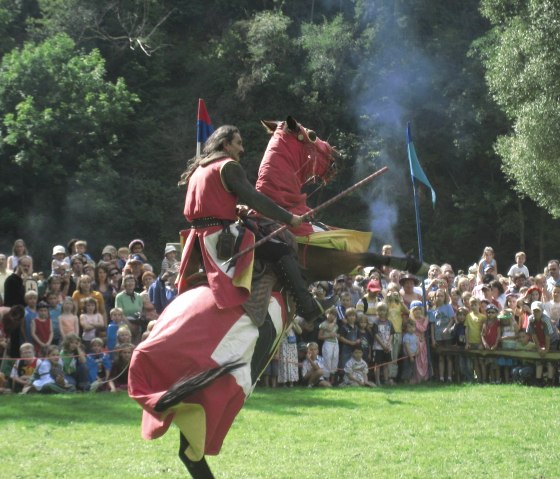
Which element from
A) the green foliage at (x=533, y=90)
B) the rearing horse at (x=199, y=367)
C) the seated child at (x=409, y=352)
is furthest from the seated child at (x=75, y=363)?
the green foliage at (x=533, y=90)

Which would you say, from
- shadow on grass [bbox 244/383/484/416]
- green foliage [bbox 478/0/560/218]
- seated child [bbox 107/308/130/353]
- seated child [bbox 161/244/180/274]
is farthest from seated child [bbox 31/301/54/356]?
green foliage [bbox 478/0/560/218]

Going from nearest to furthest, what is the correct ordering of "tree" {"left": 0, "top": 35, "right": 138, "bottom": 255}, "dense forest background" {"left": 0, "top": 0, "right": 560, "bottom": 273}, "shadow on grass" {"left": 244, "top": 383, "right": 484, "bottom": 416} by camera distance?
"shadow on grass" {"left": 244, "top": 383, "right": 484, "bottom": 416}, "tree" {"left": 0, "top": 35, "right": 138, "bottom": 255}, "dense forest background" {"left": 0, "top": 0, "right": 560, "bottom": 273}

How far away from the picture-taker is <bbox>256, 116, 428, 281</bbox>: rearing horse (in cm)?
813

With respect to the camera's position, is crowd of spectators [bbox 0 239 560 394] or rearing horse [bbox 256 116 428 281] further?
crowd of spectators [bbox 0 239 560 394]

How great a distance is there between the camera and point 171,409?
7.23 m

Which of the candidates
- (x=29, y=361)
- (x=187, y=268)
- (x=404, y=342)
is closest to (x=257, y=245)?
(x=187, y=268)

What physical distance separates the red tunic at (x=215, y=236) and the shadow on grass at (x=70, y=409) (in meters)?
4.38

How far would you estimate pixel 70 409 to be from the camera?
40.9 ft

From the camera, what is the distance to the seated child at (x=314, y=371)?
15.0 metres

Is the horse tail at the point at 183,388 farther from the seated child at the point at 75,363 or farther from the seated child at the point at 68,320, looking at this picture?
the seated child at the point at 68,320

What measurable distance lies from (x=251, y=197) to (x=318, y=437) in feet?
12.7

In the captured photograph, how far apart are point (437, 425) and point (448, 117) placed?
26.7m

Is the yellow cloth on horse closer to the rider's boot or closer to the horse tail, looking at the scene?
the rider's boot

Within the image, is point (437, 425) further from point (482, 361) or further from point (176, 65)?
point (176, 65)
